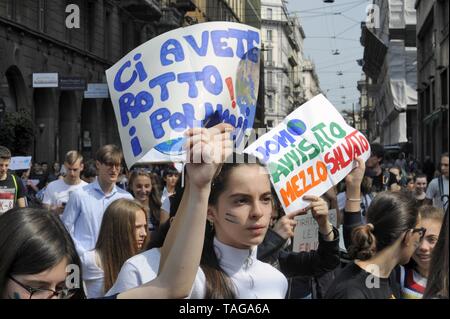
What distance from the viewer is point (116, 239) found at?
4672mm

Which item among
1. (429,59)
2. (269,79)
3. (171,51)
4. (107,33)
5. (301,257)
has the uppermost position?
(107,33)

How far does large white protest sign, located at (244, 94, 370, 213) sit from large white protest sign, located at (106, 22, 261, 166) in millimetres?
417

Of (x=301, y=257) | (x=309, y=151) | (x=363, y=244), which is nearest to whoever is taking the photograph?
(x=363, y=244)

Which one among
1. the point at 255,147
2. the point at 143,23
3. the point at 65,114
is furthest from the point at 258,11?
the point at 65,114

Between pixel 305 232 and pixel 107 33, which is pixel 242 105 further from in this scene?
pixel 107 33

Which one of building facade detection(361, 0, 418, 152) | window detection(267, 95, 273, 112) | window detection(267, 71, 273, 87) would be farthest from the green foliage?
window detection(267, 95, 273, 112)

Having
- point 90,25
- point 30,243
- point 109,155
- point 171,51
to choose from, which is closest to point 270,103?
point 109,155

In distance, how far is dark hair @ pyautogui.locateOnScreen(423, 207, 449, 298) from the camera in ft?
7.41

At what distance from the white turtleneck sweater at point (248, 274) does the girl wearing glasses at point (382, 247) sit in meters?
0.22

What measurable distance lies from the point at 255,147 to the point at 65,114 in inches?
1005

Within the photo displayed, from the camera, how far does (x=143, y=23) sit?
25.8 m

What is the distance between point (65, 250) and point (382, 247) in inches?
64.1

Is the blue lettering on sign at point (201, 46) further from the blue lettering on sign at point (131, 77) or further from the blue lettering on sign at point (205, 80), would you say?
the blue lettering on sign at point (131, 77)
